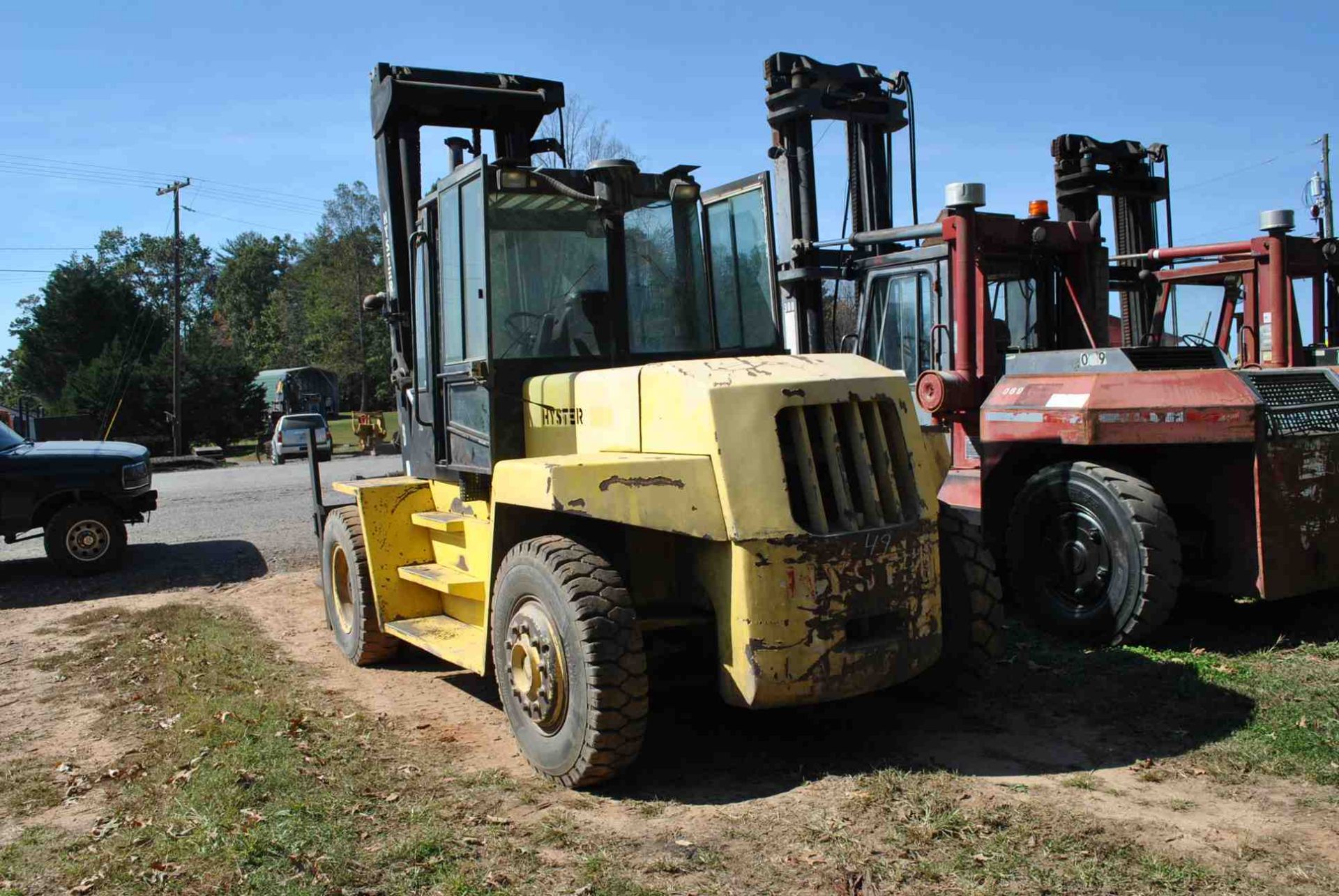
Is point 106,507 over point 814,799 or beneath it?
over

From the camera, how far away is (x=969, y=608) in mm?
5383

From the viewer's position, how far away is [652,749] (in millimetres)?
5242

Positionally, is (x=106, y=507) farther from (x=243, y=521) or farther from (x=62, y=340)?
(x=62, y=340)

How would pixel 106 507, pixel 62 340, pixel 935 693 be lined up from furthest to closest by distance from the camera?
pixel 62 340, pixel 106 507, pixel 935 693

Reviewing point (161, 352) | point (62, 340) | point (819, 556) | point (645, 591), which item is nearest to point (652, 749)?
point (645, 591)

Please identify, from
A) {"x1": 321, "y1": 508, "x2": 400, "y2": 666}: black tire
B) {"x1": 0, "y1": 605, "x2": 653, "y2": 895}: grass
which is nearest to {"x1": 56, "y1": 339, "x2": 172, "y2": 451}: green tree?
{"x1": 321, "y1": 508, "x2": 400, "y2": 666}: black tire

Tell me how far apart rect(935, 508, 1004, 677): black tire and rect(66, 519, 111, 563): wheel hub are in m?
9.32

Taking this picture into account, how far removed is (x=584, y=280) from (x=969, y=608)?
261 cm

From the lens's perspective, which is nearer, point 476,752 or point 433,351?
point 476,752

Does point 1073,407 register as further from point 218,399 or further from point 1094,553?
point 218,399

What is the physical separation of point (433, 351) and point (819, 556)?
122 inches

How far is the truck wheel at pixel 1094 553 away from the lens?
6438 millimetres

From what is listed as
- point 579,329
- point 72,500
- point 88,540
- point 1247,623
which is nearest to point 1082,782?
point 579,329

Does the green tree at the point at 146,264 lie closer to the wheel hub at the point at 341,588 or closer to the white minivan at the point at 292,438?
the white minivan at the point at 292,438
